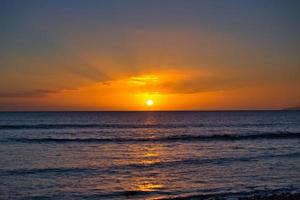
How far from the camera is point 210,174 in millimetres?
22594

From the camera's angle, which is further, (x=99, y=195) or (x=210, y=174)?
(x=210, y=174)

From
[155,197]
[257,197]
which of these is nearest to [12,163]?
[155,197]

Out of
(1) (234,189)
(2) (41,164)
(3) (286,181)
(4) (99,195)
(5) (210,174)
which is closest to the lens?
(4) (99,195)

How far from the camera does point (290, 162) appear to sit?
27.3 m

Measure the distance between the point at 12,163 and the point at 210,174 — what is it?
41.3 feet

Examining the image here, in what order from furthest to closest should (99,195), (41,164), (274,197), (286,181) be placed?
(41,164) → (286,181) → (99,195) → (274,197)

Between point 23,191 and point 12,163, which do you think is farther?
point 12,163

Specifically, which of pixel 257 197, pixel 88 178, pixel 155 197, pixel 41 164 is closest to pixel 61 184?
pixel 88 178

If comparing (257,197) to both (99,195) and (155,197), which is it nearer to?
(155,197)

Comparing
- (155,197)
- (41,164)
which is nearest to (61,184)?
(155,197)

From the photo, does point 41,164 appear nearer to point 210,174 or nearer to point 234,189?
point 210,174

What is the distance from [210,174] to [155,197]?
19.5 ft

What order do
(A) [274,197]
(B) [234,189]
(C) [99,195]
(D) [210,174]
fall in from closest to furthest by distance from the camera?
(A) [274,197] → (C) [99,195] → (B) [234,189] → (D) [210,174]

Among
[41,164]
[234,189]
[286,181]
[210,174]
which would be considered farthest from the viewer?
[41,164]
